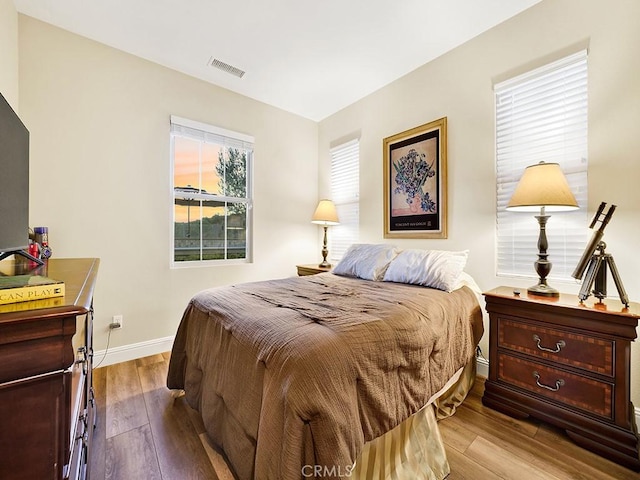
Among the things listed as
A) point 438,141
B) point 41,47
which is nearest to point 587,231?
point 438,141

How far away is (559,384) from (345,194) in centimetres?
278

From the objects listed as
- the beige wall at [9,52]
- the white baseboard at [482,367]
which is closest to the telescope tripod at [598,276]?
the white baseboard at [482,367]

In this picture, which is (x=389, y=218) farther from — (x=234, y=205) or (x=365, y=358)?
(x=365, y=358)

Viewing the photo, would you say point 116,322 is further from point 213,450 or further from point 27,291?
point 27,291

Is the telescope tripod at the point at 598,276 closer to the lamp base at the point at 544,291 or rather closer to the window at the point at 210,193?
the lamp base at the point at 544,291

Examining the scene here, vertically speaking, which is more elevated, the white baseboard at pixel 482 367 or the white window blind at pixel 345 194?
the white window blind at pixel 345 194

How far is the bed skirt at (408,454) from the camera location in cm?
122

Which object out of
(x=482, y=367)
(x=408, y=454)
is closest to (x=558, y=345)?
(x=482, y=367)

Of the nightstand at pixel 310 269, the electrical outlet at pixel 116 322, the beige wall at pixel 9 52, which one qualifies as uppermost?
the beige wall at pixel 9 52

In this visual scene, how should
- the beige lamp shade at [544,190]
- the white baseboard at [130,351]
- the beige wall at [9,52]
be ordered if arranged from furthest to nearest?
1. the white baseboard at [130,351]
2. the beige wall at [9,52]
3. the beige lamp shade at [544,190]

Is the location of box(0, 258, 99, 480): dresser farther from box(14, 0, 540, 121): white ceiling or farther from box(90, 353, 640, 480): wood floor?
box(14, 0, 540, 121): white ceiling

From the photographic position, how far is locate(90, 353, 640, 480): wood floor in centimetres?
141

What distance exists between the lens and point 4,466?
0.59 m

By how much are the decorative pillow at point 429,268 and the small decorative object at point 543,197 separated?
0.48m
